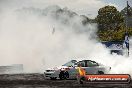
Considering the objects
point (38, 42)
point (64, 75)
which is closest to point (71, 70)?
point (64, 75)

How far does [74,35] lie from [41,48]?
512cm

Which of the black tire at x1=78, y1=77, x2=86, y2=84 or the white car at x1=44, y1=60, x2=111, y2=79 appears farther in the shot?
the white car at x1=44, y1=60, x2=111, y2=79

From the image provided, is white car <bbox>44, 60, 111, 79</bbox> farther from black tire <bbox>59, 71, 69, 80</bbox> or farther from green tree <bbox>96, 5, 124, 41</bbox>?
green tree <bbox>96, 5, 124, 41</bbox>

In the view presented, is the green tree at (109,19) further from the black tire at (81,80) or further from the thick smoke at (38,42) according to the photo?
the black tire at (81,80)

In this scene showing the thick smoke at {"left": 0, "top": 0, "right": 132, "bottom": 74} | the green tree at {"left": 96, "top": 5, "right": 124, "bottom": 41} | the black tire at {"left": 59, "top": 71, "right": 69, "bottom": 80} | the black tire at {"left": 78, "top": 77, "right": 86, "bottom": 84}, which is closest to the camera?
the black tire at {"left": 78, "top": 77, "right": 86, "bottom": 84}

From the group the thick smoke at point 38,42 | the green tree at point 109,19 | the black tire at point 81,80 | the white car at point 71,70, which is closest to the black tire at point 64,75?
the white car at point 71,70

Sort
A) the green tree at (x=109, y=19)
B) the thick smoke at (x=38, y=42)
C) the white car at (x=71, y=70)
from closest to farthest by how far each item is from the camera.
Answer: the white car at (x=71, y=70) < the thick smoke at (x=38, y=42) < the green tree at (x=109, y=19)

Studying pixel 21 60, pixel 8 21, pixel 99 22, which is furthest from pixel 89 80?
pixel 99 22

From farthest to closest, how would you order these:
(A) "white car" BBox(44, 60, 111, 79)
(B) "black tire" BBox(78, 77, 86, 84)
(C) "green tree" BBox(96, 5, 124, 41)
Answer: (C) "green tree" BBox(96, 5, 124, 41) → (A) "white car" BBox(44, 60, 111, 79) → (B) "black tire" BBox(78, 77, 86, 84)

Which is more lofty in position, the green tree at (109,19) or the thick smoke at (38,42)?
the green tree at (109,19)

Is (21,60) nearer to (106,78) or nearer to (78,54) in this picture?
(78,54)

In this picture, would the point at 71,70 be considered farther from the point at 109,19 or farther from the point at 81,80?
the point at 109,19

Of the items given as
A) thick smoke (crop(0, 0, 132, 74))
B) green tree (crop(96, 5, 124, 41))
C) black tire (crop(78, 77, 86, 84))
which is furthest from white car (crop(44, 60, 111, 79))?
green tree (crop(96, 5, 124, 41))

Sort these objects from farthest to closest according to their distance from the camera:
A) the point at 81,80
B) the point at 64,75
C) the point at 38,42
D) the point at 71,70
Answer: the point at 38,42 < the point at 64,75 < the point at 71,70 < the point at 81,80
